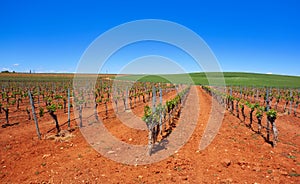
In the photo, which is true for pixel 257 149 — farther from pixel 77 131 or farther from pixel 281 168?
pixel 77 131

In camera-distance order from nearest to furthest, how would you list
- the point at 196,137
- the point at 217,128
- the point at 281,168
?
the point at 281,168 → the point at 196,137 → the point at 217,128

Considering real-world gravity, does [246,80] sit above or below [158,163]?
above

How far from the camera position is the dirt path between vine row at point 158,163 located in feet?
18.2

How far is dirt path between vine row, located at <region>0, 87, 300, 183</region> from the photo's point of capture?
5539 mm

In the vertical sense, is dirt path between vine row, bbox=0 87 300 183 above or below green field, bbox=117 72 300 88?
below

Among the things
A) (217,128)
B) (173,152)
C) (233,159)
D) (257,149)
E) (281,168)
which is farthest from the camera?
(217,128)

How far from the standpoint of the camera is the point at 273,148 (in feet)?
26.6

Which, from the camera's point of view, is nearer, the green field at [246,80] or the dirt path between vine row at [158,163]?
the dirt path between vine row at [158,163]

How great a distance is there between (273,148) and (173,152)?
436cm

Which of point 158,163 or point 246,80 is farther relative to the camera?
point 246,80

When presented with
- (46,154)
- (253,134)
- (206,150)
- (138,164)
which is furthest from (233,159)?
(46,154)

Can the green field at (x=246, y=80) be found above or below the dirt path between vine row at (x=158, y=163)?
above

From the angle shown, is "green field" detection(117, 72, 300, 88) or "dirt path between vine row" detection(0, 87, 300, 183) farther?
"green field" detection(117, 72, 300, 88)

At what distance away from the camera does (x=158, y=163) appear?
641 centimetres
